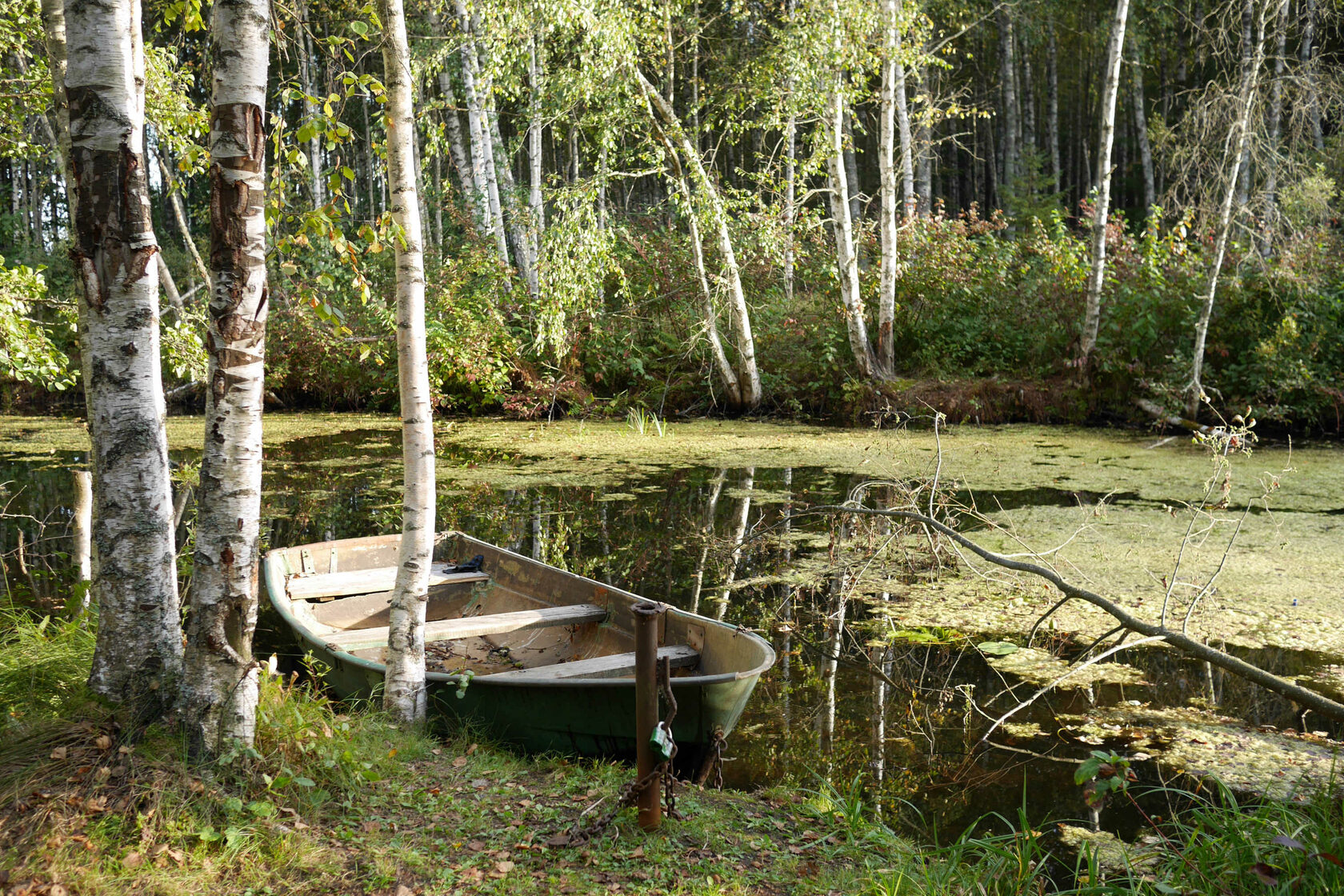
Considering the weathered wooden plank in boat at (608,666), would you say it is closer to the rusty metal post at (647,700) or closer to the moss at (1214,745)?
the rusty metal post at (647,700)

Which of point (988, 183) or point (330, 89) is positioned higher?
point (988, 183)

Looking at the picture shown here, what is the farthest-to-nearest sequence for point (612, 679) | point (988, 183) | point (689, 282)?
point (988, 183), point (689, 282), point (612, 679)

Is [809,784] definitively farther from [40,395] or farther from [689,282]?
[40,395]

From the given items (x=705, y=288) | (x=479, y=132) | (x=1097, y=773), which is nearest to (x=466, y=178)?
(x=479, y=132)

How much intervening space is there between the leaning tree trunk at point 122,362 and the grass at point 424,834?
0.69 ft

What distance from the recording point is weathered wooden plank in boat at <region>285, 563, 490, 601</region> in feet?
17.8

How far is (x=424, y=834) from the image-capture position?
2.85 m

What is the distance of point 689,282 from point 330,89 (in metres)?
11.0

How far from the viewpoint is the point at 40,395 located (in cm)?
1712

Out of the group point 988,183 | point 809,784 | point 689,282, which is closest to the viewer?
point 809,784


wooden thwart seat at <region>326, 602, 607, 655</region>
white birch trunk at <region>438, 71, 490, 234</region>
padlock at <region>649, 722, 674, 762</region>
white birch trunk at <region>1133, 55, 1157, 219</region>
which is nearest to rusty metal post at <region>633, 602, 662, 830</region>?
padlock at <region>649, 722, 674, 762</region>

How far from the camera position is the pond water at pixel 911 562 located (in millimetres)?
3943

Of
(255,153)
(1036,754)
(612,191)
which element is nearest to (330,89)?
(255,153)

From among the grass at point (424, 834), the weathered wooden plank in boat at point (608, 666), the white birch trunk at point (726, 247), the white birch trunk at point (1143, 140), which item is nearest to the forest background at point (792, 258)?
the white birch trunk at point (726, 247)
